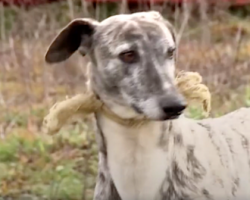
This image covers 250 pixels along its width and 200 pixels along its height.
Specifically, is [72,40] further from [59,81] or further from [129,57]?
[59,81]

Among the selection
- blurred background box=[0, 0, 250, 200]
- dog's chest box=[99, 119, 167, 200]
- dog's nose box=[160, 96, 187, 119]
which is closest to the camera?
dog's nose box=[160, 96, 187, 119]

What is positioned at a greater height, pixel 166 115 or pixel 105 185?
pixel 166 115

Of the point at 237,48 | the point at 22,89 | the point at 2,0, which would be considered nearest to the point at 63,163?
the point at 22,89

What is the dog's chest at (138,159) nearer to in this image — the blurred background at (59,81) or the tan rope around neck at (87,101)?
the tan rope around neck at (87,101)

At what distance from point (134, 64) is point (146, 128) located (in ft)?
0.91

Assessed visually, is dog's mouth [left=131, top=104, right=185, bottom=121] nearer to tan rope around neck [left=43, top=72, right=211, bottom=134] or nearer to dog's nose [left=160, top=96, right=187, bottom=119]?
dog's nose [left=160, top=96, right=187, bottom=119]

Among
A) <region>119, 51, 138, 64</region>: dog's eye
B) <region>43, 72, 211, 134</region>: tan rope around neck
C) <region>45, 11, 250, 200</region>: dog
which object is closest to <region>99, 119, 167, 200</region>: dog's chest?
<region>45, 11, 250, 200</region>: dog

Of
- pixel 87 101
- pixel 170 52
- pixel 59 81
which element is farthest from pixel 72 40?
pixel 59 81

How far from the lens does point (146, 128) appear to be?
115 inches

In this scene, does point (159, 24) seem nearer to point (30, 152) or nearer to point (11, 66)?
point (30, 152)

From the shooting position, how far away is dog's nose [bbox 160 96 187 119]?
268 centimetres

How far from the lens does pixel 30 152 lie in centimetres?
465

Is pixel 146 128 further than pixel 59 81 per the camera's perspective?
No

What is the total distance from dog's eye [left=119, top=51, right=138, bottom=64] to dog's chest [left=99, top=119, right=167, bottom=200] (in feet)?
0.92
